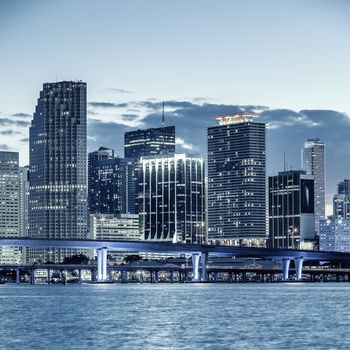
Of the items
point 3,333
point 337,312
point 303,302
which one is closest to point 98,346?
point 3,333

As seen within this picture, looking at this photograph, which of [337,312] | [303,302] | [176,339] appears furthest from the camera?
[303,302]

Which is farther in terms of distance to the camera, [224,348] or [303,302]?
[303,302]

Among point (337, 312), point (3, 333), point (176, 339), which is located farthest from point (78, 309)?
Answer: point (176, 339)

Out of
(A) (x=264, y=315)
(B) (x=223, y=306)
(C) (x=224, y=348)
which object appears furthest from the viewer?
(B) (x=223, y=306)

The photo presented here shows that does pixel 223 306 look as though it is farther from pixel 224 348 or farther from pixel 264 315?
pixel 224 348

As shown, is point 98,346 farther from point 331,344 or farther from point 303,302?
point 303,302

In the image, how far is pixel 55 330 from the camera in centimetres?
10356

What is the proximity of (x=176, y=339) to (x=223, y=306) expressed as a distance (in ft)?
187

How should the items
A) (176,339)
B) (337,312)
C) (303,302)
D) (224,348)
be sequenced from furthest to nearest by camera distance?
(303,302) < (337,312) < (176,339) < (224,348)

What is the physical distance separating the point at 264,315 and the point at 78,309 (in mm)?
25643

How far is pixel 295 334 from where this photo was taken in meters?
98.6

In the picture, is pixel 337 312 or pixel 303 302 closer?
pixel 337 312

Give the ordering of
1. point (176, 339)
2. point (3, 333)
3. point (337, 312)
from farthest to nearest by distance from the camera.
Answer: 1. point (337, 312)
2. point (3, 333)
3. point (176, 339)

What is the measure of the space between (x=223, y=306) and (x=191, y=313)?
20.0 meters
